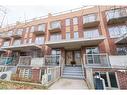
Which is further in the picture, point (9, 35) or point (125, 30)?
point (9, 35)

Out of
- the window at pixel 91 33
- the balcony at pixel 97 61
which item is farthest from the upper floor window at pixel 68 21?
the balcony at pixel 97 61

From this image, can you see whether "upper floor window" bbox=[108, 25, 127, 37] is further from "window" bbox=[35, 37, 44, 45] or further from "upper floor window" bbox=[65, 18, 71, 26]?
"window" bbox=[35, 37, 44, 45]

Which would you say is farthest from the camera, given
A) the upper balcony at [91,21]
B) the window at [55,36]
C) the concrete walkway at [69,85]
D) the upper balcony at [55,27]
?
the window at [55,36]

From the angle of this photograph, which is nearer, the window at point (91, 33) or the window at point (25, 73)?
the window at point (25, 73)

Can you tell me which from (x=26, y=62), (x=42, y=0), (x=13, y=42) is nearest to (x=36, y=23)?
(x=13, y=42)

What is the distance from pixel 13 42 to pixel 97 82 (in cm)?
1596

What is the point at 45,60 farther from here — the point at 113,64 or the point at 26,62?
the point at 113,64

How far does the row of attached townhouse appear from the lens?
720 centimetres

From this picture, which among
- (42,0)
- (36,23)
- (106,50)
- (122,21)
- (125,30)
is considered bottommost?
(106,50)

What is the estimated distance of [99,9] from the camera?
12320 mm

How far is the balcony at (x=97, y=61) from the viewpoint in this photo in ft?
25.8

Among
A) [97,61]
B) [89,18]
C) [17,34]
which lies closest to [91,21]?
[89,18]

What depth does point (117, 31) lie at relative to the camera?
34.8 ft

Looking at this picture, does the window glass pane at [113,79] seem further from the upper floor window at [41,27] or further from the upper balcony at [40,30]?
the upper floor window at [41,27]
